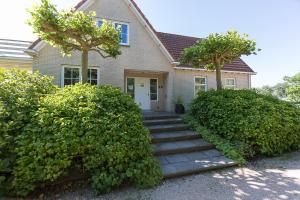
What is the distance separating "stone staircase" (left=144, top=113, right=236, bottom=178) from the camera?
16.2 feet

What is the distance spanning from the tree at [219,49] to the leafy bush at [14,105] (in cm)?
621

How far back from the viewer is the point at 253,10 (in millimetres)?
10172

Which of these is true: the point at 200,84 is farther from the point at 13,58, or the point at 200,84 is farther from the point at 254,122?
the point at 13,58

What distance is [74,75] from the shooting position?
9164 mm

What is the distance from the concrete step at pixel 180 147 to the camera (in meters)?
5.63

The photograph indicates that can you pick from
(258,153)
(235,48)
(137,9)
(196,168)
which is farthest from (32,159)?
(137,9)

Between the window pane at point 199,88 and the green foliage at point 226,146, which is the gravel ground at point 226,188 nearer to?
the green foliage at point 226,146

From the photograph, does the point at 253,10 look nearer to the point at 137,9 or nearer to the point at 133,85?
the point at 137,9

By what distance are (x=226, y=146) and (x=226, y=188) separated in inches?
87.1

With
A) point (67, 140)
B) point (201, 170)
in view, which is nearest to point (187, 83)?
point (201, 170)

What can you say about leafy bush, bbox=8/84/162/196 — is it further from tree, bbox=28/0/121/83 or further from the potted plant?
the potted plant

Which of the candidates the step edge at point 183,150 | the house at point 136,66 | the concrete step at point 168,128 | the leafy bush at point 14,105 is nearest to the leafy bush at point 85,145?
the leafy bush at point 14,105

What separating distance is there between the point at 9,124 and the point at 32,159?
2.82 feet

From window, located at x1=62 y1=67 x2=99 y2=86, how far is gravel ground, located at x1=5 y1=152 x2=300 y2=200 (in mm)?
6256
